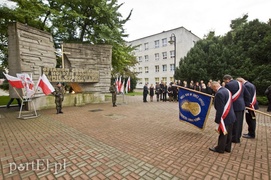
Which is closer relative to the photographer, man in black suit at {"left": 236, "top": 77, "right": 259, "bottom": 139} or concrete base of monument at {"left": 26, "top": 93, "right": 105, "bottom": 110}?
man in black suit at {"left": 236, "top": 77, "right": 259, "bottom": 139}

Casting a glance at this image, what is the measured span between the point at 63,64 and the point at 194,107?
10.2 meters

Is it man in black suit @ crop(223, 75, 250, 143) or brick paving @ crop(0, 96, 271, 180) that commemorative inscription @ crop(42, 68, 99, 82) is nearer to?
brick paving @ crop(0, 96, 271, 180)

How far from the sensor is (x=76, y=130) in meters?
5.88

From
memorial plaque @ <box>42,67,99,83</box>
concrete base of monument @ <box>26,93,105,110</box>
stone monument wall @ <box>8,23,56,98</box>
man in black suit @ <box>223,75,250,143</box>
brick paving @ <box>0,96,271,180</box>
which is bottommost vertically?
brick paving @ <box>0,96,271,180</box>

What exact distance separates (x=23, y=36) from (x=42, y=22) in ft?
20.7

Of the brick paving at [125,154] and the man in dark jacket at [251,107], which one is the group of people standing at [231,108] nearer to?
the man in dark jacket at [251,107]

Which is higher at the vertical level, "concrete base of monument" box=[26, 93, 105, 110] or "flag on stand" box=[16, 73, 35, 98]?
"flag on stand" box=[16, 73, 35, 98]

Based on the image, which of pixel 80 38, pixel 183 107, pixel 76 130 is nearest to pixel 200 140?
pixel 183 107

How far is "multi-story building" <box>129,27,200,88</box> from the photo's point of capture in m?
33.8

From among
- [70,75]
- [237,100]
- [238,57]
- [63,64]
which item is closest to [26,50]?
[63,64]


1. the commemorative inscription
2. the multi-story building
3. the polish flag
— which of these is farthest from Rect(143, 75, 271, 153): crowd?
the multi-story building

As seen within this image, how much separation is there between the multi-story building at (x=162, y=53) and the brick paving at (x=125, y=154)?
95.9ft

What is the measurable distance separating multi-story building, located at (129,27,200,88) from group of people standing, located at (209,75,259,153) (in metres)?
29.5

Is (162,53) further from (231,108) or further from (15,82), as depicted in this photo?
(231,108)
